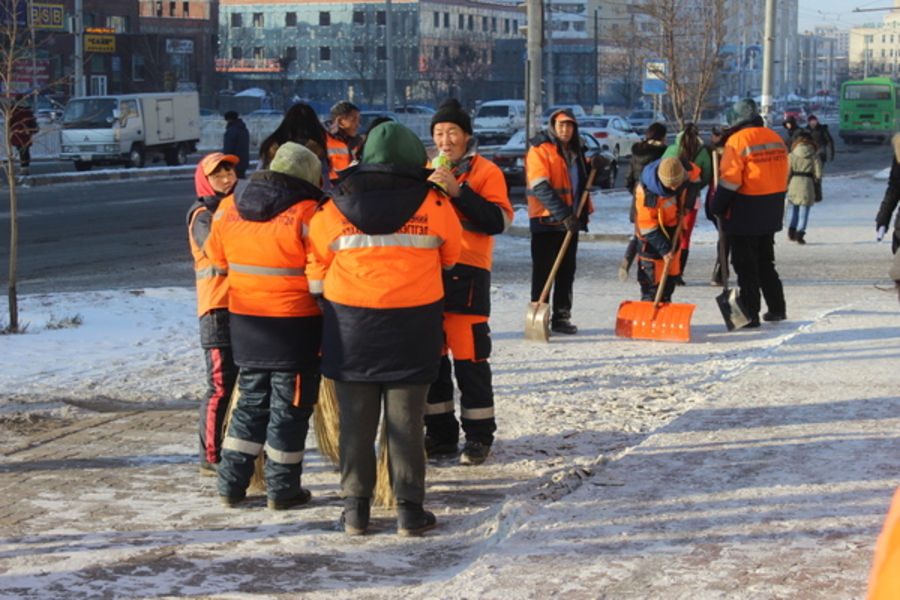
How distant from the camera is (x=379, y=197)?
479cm

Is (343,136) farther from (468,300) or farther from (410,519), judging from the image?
(410,519)

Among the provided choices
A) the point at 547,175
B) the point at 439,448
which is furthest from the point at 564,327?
the point at 439,448

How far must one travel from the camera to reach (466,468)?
234 inches

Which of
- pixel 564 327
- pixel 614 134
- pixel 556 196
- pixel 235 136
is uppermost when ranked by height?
pixel 614 134

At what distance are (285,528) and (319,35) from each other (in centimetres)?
9425

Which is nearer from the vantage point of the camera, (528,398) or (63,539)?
(63,539)

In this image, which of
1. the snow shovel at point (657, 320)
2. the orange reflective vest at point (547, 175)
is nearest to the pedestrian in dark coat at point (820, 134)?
the snow shovel at point (657, 320)

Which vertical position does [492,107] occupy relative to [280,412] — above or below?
above

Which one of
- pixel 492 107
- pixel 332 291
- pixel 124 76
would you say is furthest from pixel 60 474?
pixel 124 76

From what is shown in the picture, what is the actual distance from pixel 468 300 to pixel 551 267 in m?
3.39

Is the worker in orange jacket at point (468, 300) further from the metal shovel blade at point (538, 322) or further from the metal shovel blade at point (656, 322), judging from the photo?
the metal shovel blade at point (656, 322)

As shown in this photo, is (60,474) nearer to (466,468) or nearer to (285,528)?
(285,528)

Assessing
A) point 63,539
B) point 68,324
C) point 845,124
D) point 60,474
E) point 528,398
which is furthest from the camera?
point 845,124

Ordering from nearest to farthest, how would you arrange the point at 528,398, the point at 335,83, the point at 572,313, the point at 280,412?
the point at 280,412 → the point at 528,398 → the point at 572,313 → the point at 335,83
